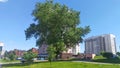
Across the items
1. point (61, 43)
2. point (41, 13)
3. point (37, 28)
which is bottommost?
point (61, 43)

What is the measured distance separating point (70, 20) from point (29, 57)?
1532 cm

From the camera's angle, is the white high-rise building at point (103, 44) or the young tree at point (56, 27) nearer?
Result: the young tree at point (56, 27)

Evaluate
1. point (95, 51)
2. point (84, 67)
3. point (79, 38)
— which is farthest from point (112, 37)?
point (84, 67)

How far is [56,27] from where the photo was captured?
179 feet

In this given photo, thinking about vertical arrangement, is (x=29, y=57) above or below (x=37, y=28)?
below

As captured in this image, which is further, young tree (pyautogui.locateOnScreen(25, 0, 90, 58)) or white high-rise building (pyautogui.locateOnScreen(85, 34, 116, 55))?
white high-rise building (pyautogui.locateOnScreen(85, 34, 116, 55))

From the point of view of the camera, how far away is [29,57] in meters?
54.7

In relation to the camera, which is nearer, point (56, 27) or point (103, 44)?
point (56, 27)

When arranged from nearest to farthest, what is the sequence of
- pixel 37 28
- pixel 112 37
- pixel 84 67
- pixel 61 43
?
1. pixel 84 67
2. pixel 61 43
3. pixel 37 28
4. pixel 112 37

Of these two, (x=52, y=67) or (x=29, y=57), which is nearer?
(x=52, y=67)

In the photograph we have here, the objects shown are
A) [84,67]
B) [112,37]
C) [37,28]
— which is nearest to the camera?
[84,67]

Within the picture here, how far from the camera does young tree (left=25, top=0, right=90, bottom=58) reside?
2119 inches

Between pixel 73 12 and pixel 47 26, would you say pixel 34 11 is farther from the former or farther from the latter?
pixel 73 12

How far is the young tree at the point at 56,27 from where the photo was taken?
53812 mm
